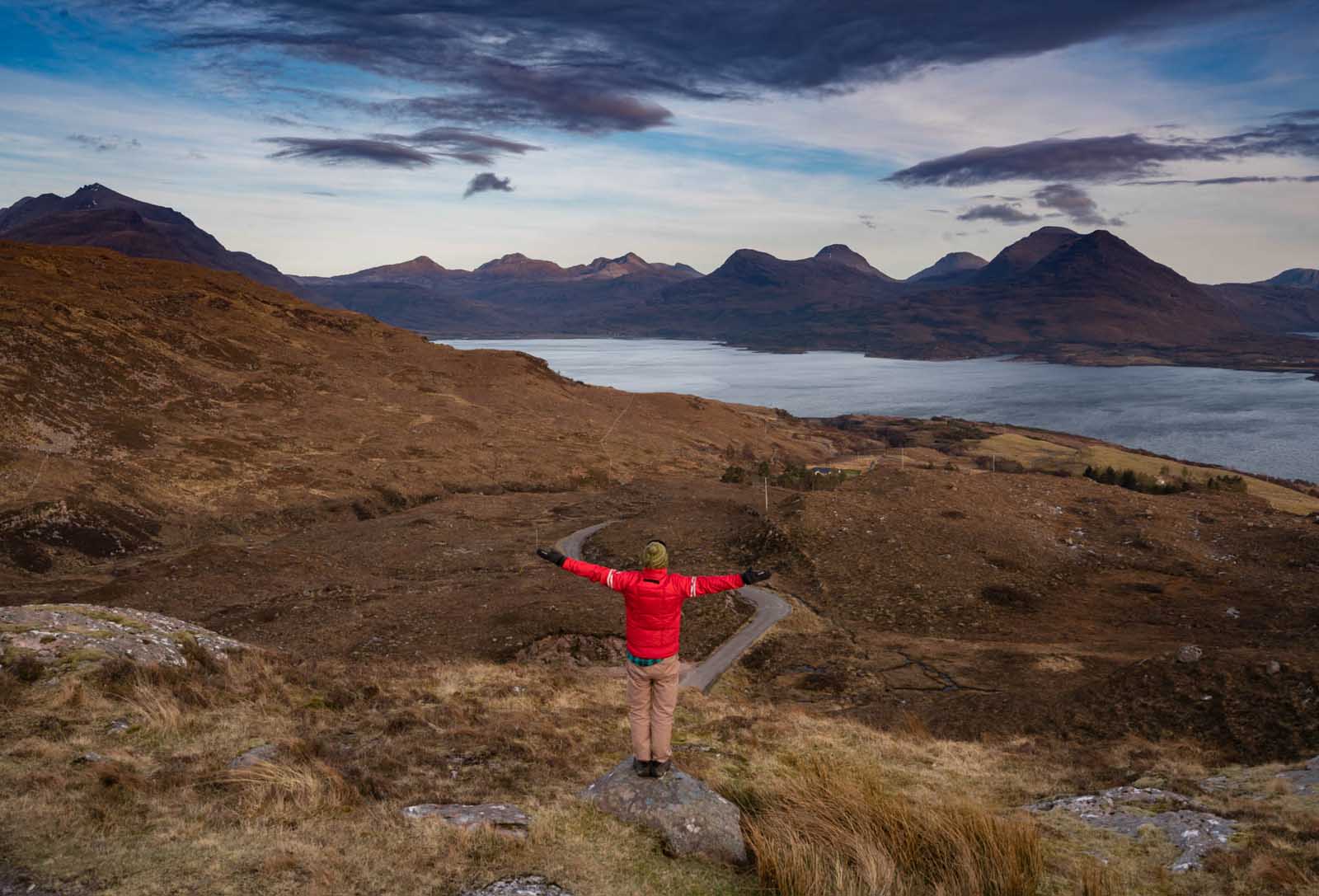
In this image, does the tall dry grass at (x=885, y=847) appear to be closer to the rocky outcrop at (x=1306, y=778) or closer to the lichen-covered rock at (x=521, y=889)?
the lichen-covered rock at (x=521, y=889)

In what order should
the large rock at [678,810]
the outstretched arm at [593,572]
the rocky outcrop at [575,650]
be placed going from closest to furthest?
1. the large rock at [678,810]
2. the outstretched arm at [593,572]
3. the rocky outcrop at [575,650]

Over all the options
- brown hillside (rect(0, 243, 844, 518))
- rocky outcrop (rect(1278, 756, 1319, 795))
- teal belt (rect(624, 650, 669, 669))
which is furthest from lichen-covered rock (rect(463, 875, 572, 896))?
brown hillside (rect(0, 243, 844, 518))

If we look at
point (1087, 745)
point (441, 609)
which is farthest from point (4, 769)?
point (441, 609)

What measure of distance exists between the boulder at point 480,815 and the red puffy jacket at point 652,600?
2.48 meters

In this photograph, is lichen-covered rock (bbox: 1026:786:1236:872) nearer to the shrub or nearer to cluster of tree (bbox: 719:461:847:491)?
the shrub

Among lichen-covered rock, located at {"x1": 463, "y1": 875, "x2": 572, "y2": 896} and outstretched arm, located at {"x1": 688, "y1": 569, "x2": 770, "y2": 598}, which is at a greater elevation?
outstretched arm, located at {"x1": 688, "y1": 569, "x2": 770, "y2": 598}

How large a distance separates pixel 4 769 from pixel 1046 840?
45.1ft

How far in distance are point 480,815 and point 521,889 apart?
76.8 inches

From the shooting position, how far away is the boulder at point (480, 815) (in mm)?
9266

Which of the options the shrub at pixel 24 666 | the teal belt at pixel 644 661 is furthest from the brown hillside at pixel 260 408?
the teal belt at pixel 644 661

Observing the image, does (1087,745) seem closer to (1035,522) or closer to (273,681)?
(273,681)

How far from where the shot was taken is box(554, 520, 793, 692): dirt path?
2781cm

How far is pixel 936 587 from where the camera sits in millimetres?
36656

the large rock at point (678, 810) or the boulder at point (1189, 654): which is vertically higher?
the large rock at point (678, 810)
